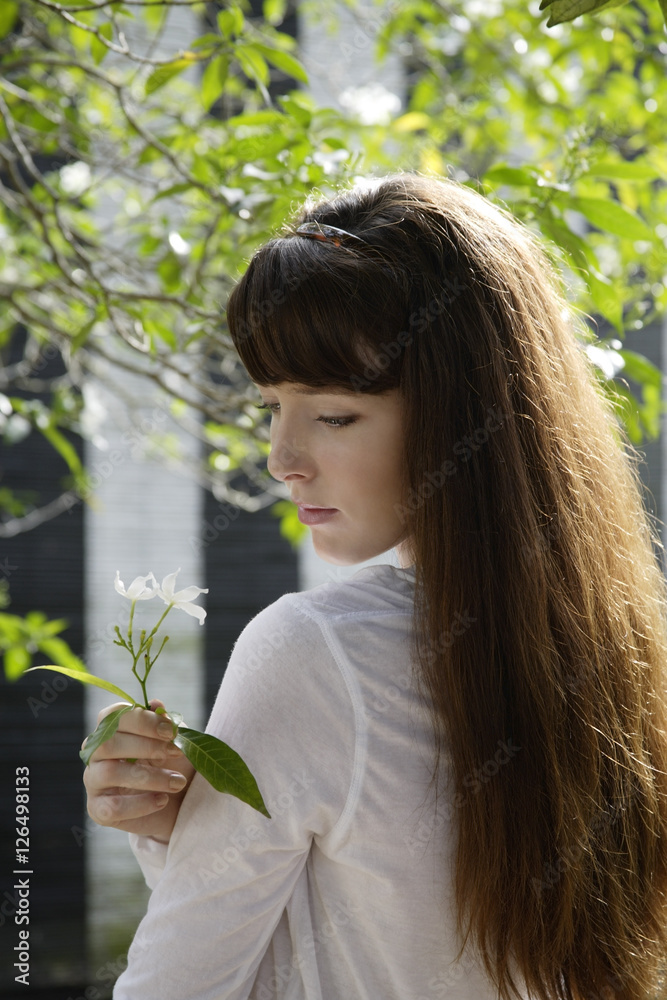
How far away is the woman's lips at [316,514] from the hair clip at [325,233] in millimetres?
235

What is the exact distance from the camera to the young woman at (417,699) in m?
0.69

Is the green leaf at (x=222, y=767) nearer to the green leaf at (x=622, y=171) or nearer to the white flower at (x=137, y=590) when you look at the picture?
the white flower at (x=137, y=590)

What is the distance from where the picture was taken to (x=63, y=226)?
133cm

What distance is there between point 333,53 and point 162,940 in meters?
2.93

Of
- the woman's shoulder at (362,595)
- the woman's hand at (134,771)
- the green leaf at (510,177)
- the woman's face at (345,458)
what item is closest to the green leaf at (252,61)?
the green leaf at (510,177)

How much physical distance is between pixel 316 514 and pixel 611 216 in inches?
24.2

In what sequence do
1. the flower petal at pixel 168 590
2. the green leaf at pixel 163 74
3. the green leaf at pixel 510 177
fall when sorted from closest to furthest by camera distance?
the flower petal at pixel 168 590
the green leaf at pixel 510 177
the green leaf at pixel 163 74

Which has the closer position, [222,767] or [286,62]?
[222,767]

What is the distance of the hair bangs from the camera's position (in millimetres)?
750

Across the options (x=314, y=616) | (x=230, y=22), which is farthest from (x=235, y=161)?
(x=314, y=616)

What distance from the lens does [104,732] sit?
646 mm

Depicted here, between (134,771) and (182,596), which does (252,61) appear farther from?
(134,771)

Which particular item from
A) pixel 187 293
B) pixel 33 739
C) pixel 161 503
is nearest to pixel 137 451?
pixel 161 503

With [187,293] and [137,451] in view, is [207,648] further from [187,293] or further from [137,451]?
[187,293]
